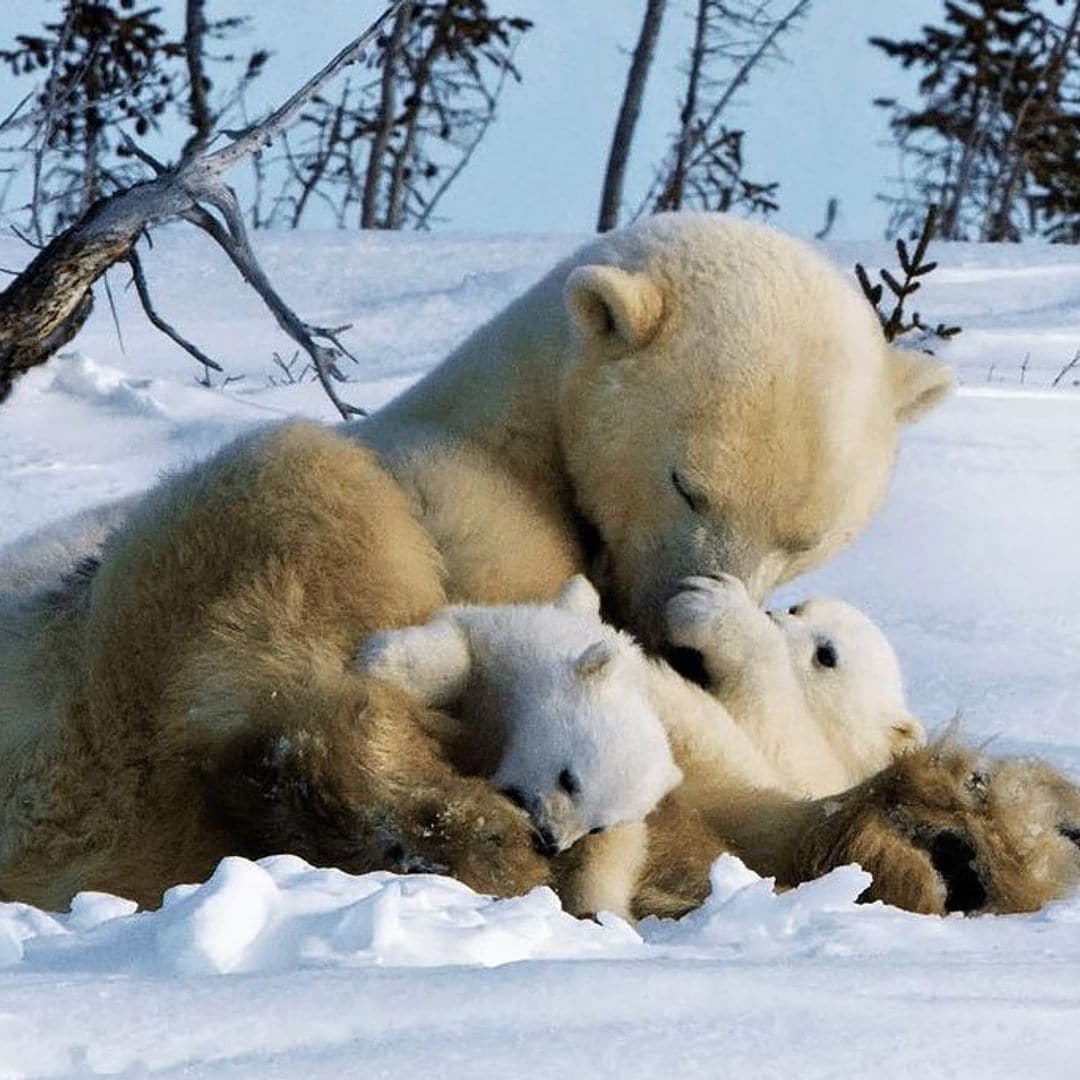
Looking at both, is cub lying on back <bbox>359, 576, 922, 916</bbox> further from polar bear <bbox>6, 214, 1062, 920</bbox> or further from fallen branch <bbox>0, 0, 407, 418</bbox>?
fallen branch <bbox>0, 0, 407, 418</bbox>

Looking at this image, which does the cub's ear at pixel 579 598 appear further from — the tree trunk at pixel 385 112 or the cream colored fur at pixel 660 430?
Result: the tree trunk at pixel 385 112

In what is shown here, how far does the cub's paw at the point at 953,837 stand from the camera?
2.93 meters

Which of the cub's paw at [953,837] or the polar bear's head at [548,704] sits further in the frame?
the cub's paw at [953,837]

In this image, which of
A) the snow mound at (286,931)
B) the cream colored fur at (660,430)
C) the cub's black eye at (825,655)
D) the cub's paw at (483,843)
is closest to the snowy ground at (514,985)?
the snow mound at (286,931)

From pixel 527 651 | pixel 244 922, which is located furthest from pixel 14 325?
pixel 244 922

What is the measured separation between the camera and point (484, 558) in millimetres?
3404

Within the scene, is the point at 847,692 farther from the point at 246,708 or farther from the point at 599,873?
the point at 246,708

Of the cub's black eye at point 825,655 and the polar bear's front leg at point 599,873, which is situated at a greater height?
the polar bear's front leg at point 599,873

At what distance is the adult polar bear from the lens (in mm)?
2869

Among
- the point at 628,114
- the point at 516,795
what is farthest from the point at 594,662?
the point at 628,114

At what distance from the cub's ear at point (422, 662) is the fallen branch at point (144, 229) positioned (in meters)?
2.60

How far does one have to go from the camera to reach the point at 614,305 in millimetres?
3543

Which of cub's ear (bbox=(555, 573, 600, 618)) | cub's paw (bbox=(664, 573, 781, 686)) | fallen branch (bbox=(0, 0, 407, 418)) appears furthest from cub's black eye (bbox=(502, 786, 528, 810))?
fallen branch (bbox=(0, 0, 407, 418))

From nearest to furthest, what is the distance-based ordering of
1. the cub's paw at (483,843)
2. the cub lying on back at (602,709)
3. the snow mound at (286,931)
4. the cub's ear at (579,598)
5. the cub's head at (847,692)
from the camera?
the snow mound at (286,931), the cub's paw at (483,843), the cub lying on back at (602,709), the cub's ear at (579,598), the cub's head at (847,692)
